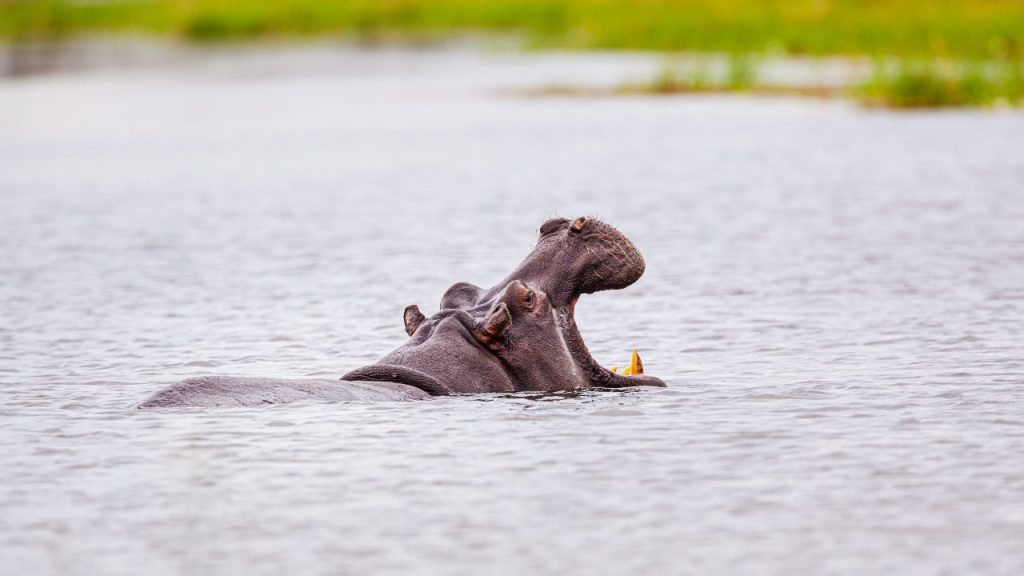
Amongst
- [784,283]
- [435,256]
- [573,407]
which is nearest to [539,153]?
[435,256]

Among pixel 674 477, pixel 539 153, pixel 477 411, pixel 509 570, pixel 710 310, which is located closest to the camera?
pixel 509 570

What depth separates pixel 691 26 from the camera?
164ft

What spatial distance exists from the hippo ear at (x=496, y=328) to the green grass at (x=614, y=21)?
27782mm

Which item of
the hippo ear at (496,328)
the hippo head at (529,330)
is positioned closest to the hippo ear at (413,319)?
the hippo head at (529,330)

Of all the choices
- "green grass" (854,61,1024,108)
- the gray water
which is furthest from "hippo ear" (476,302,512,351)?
"green grass" (854,61,1024,108)

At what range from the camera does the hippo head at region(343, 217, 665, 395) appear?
1010 centimetres

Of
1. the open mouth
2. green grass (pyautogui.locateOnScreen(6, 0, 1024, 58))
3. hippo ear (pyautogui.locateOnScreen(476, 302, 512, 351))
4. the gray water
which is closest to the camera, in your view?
the gray water

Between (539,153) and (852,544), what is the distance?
868 inches

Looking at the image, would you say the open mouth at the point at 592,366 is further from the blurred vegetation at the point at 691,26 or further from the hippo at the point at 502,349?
the blurred vegetation at the point at 691,26

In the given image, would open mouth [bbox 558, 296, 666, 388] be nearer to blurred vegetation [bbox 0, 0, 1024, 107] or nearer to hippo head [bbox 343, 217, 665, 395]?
hippo head [bbox 343, 217, 665, 395]

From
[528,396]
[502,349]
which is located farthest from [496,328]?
[528,396]

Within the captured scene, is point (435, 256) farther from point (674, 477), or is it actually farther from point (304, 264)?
point (674, 477)

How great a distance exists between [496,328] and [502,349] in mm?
250

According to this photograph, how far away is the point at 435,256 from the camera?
58.9 ft
